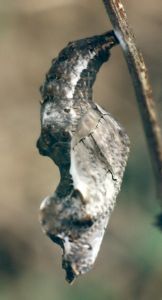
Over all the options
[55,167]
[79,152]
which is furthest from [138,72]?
[55,167]

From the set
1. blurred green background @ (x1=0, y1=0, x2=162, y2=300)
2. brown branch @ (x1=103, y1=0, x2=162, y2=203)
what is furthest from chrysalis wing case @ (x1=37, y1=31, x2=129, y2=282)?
blurred green background @ (x1=0, y1=0, x2=162, y2=300)

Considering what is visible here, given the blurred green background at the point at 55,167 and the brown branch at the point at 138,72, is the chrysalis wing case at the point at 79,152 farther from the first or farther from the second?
the blurred green background at the point at 55,167

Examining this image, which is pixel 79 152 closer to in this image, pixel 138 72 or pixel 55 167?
pixel 138 72

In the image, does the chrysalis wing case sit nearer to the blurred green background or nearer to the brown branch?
the brown branch

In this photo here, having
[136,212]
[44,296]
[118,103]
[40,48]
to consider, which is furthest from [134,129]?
[44,296]

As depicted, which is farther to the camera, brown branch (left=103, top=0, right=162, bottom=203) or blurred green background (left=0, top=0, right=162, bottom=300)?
blurred green background (left=0, top=0, right=162, bottom=300)

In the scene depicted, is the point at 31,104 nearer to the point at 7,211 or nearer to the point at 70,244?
the point at 7,211
